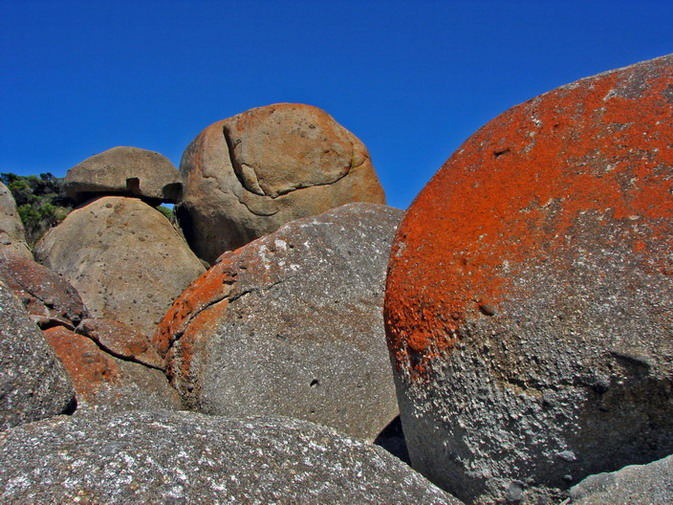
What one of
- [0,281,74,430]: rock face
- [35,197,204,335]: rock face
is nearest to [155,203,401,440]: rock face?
[0,281,74,430]: rock face

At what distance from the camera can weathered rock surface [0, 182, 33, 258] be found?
626 centimetres

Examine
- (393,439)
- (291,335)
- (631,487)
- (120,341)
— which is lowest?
(120,341)

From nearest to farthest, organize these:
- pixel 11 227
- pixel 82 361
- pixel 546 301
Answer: pixel 546 301, pixel 82 361, pixel 11 227

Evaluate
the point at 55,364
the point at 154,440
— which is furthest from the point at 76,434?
the point at 55,364

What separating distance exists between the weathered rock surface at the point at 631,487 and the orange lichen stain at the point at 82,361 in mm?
2386

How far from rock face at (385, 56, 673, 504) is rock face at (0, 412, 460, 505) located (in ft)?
1.13

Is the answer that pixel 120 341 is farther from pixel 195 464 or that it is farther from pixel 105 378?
pixel 195 464

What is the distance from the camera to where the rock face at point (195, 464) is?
2090 millimetres

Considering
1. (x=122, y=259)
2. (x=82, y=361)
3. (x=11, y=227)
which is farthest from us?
(x=11, y=227)

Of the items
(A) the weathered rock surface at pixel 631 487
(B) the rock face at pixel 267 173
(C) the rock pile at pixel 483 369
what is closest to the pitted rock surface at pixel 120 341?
(C) the rock pile at pixel 483 369

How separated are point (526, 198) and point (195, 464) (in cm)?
157

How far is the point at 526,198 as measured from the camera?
271 centimetres

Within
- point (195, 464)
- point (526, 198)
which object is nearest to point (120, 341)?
point (195, 464)

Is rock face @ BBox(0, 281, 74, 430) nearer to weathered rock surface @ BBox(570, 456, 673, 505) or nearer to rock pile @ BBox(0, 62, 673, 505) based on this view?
rock pile @ BBox(0, 62, 673, 505)
